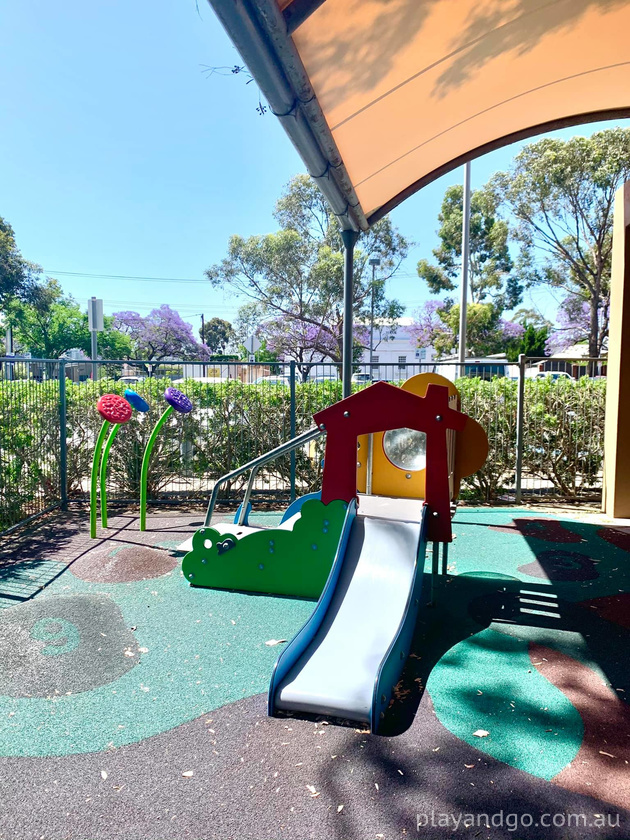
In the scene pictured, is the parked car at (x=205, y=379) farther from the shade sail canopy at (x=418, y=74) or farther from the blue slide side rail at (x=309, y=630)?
the blue slide side rail at (x=309, y=630)

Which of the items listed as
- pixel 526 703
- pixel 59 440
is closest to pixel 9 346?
pixel 59 440

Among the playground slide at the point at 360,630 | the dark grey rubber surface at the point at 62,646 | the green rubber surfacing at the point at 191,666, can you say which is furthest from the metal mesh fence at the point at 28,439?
the playground slide at the point at 360,630

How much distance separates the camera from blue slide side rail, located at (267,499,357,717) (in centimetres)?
279

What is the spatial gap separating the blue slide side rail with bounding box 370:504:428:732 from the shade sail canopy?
2925 mm

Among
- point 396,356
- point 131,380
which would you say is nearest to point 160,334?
point 396,356

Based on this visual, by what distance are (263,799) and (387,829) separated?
1.62ft

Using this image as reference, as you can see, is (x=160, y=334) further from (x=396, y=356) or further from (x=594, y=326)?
(x=594, y=326)

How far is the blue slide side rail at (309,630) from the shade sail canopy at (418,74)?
259 centimetres

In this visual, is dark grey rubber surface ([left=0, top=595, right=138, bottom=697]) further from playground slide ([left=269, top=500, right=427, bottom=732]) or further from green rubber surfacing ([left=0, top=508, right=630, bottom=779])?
playground slide ([left=269, top=500, right=427, bottom=732])

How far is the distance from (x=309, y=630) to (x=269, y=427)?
478cm

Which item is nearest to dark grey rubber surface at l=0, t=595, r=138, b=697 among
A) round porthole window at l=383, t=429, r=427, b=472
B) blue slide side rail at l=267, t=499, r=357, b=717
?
blue slide side rail at l=267, t=499, r=357, b=717

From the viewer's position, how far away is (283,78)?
288 centimetres

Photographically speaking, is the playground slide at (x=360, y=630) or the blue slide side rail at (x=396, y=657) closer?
the blue slide side rail at (x=396, y=657)

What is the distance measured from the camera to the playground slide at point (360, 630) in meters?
2.74
